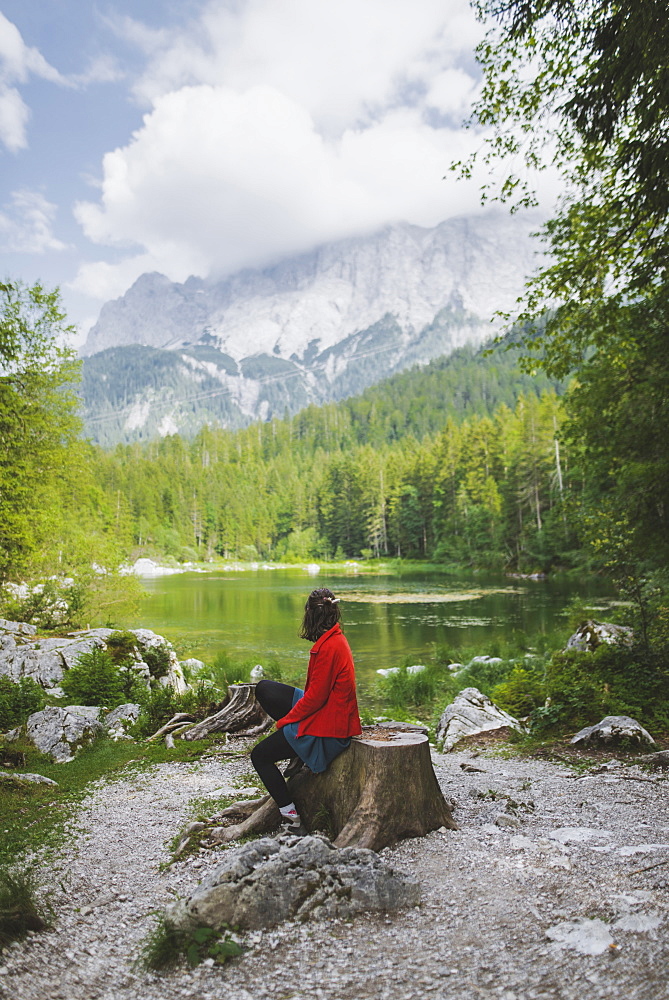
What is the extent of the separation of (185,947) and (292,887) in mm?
687

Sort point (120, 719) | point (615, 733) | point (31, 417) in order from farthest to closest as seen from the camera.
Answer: point (31, 417) < point (120, 719) < point (615, 733)

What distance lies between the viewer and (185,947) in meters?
3.31

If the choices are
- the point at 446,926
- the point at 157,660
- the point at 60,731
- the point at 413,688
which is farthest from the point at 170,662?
the point at 446,926

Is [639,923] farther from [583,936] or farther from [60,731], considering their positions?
[60,731]

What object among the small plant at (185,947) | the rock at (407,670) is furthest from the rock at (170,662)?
the small plant at (185,947)

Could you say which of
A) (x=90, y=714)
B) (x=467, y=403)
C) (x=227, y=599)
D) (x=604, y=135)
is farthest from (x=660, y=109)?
(x=467, y=403)

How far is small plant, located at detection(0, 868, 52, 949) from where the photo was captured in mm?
3357

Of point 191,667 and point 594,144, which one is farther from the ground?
point 594,144

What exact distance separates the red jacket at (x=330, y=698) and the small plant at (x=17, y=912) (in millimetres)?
2080

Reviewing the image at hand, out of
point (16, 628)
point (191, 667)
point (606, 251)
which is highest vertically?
point (606, 251)

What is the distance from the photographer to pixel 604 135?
7.64 metres

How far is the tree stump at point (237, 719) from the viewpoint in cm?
960

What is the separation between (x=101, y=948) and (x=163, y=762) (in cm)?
509

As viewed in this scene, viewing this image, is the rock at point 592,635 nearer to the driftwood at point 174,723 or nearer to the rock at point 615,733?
the rock at point 615,733
